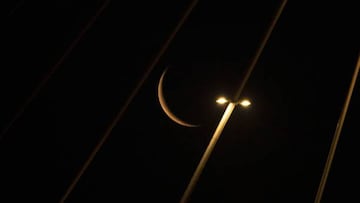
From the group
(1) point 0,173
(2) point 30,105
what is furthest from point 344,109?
(1) point 0,173

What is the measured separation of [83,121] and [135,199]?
2.95 metres

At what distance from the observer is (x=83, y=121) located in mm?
3172

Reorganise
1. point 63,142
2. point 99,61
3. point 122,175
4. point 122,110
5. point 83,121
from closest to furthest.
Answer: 1. point 122,110
2. point 99,61
3. point 83,121
4. point 63,142
5. point 122,175

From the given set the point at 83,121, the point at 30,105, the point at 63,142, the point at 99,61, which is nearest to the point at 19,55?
the point at 30,105

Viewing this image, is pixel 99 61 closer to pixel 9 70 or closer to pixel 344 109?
pixel 9 70

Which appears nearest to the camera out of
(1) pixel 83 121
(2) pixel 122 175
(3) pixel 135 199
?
(1) pixel 83 121

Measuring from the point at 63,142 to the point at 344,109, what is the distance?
174 inches

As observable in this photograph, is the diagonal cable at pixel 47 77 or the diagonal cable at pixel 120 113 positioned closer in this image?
the diagonal cable at pixel 120 113

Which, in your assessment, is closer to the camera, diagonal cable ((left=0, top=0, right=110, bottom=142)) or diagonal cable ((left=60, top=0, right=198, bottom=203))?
diagonal cable ((left=60, top=0, right=198, bottom=203))

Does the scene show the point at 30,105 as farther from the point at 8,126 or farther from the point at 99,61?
the point at 99,61

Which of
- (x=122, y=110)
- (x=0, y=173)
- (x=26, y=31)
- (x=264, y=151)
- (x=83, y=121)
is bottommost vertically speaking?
(x=0, y=173)

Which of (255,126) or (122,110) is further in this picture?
(255,126)

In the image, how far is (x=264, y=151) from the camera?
582cm

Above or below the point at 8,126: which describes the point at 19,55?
above
